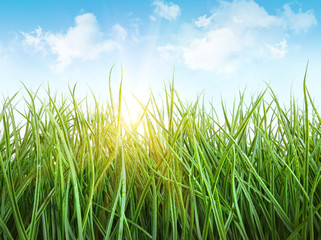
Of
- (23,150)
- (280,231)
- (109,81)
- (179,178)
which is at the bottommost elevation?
(280,231)

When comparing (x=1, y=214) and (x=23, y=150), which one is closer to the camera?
(x=1, y=214)

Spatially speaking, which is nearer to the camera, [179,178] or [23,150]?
[179,178]

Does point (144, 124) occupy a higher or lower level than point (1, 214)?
higher

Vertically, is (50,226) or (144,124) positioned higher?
(144,124)

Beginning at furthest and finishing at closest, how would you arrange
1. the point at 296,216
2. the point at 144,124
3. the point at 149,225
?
the point at 144,124, the point at 149,225, the point at 296,216

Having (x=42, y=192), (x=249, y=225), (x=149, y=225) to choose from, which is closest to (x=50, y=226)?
(x=42, y=192)

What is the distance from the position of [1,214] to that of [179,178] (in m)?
0.44

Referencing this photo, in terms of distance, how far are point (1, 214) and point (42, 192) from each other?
0.36ft

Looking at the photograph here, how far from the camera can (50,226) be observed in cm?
73

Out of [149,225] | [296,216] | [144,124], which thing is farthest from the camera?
[144,124]

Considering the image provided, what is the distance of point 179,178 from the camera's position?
2.33ft

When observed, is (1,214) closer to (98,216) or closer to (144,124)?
(98,216)

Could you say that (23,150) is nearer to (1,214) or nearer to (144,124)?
(1,214)

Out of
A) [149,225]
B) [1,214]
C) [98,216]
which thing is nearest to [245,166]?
[149,225]
